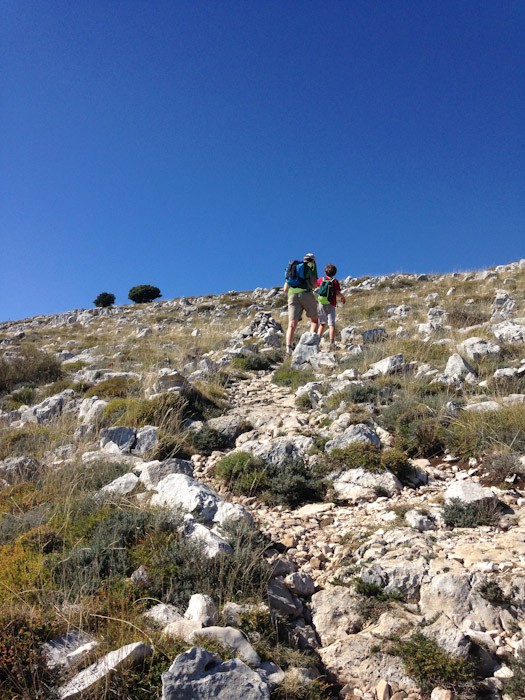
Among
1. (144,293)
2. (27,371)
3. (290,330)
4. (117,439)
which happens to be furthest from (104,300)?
(117,439)

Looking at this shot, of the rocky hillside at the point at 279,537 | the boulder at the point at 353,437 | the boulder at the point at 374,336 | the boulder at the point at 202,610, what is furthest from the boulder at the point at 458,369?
the boulder at the point at 202,610

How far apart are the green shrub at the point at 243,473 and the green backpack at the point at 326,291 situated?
267 inches

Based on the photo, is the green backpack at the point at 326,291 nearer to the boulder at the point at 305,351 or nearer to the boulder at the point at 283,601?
the boulder at the point at 305,351

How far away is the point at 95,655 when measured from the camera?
262 centimetres

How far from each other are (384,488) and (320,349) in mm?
7075

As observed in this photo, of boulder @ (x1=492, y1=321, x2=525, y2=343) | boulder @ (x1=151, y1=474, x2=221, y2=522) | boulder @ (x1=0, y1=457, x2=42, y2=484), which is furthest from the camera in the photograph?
boulder @ (x1=492, y1=321, x2=525, y2=343)

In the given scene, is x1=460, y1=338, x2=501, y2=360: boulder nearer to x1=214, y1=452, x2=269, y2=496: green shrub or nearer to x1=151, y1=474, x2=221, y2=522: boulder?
x1=214, y1=452, x2=269, y2=496: green shrub

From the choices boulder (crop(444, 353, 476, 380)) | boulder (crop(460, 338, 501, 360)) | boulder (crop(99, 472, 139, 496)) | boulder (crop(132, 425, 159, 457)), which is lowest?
boulder (crop(99, 472, 139, 496))

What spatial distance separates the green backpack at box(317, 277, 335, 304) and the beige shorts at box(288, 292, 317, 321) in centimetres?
43

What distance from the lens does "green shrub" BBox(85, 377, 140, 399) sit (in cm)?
975

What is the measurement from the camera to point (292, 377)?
10039mm

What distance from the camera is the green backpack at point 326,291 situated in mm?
11992

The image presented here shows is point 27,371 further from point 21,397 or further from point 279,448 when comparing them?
point 279,448

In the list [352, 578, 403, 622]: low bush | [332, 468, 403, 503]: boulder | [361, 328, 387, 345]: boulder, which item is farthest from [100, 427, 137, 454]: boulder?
[361, 328, 387, 345]: boulder
